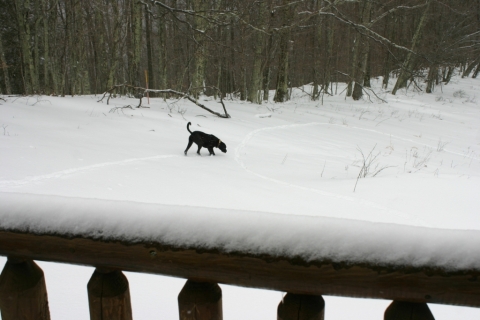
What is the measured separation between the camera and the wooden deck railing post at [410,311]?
0.74 m

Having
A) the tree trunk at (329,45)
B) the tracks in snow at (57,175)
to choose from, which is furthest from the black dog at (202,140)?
the tree trunk at (329,45)

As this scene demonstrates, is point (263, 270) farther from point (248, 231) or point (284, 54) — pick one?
point (284, 54)

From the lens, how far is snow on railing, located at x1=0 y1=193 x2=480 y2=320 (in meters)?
0.69

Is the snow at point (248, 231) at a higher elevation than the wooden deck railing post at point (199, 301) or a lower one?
higher

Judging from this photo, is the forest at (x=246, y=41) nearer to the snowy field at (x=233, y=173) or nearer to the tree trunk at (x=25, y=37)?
the tree trunk at (x=25, y=37)

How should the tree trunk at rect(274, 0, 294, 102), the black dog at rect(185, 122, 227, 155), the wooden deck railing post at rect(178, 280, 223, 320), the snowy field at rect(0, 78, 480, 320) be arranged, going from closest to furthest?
1. the wooden deck railing post at rect(178, 280, 223, 320)
2. the snowy field at rect(0, 78, 480, 320)
3. the black dog at rect(185, 122, 227, 155)
4. the tree trunk at rect(274, 0, 294, 102)

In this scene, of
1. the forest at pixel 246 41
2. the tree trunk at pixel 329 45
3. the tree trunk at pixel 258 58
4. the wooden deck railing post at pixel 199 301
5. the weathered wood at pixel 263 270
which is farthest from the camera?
the tree trunk at pixel 329 45

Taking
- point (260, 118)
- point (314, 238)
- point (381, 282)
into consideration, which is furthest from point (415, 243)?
point (260, 118)

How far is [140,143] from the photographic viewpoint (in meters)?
7.09

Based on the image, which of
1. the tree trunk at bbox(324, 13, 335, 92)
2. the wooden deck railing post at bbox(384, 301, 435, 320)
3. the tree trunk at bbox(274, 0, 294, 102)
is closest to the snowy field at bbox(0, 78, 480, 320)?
the wooden deck railing post at bbox(384, 301, 435, 320)

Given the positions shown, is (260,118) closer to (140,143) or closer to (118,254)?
(140,143)

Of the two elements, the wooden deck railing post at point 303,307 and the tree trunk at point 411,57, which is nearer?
the wooden deck railing post at point 303,307

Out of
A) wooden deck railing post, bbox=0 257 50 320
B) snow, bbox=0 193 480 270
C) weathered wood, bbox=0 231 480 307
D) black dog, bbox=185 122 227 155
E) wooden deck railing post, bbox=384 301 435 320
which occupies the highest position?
snow, bbox=0 193 480 270

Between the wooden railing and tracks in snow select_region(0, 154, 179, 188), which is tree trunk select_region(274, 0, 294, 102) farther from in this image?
the wooden railing
